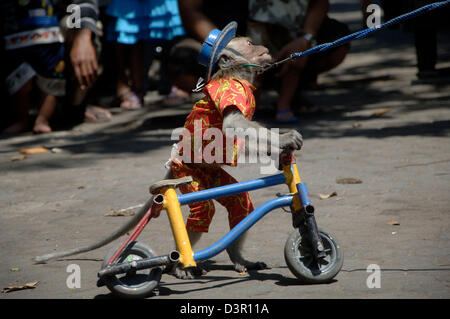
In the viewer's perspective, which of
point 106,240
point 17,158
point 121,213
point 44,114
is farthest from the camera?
point 44,114

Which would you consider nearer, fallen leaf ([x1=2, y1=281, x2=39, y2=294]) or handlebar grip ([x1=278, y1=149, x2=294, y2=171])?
handlebar grip ([x1=278, y1=149, x2=294, y2=171])

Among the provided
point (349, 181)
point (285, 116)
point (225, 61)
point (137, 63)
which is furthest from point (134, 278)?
point (137, 63)

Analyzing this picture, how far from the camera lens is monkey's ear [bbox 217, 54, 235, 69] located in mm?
3145

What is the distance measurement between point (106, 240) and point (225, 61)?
980 mm

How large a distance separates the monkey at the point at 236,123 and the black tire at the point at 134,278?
3.5 inches

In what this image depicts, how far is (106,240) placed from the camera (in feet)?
10.7

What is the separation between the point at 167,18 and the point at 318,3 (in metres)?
1.79

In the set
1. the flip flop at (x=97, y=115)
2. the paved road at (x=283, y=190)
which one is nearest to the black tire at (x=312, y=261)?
the paved road at (x=283, y=190)

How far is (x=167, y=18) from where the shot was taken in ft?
25.7

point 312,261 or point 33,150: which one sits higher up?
point 33,150

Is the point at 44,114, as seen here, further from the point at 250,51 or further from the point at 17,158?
the point at 250,51

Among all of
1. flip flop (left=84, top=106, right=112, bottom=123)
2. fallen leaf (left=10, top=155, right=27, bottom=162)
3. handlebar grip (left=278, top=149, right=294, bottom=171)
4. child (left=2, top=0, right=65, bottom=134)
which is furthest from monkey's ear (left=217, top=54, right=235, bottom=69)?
flip flop (left=84, top=106, right=112, bottom=123)

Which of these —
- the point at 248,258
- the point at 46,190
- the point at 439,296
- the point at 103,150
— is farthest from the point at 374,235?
the point at 103,150

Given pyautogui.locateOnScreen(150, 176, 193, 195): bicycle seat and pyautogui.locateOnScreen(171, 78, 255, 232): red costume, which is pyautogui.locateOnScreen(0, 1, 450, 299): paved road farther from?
pyautogui.locateOnScreen(150, 176, 193, 195): bicycle seat
